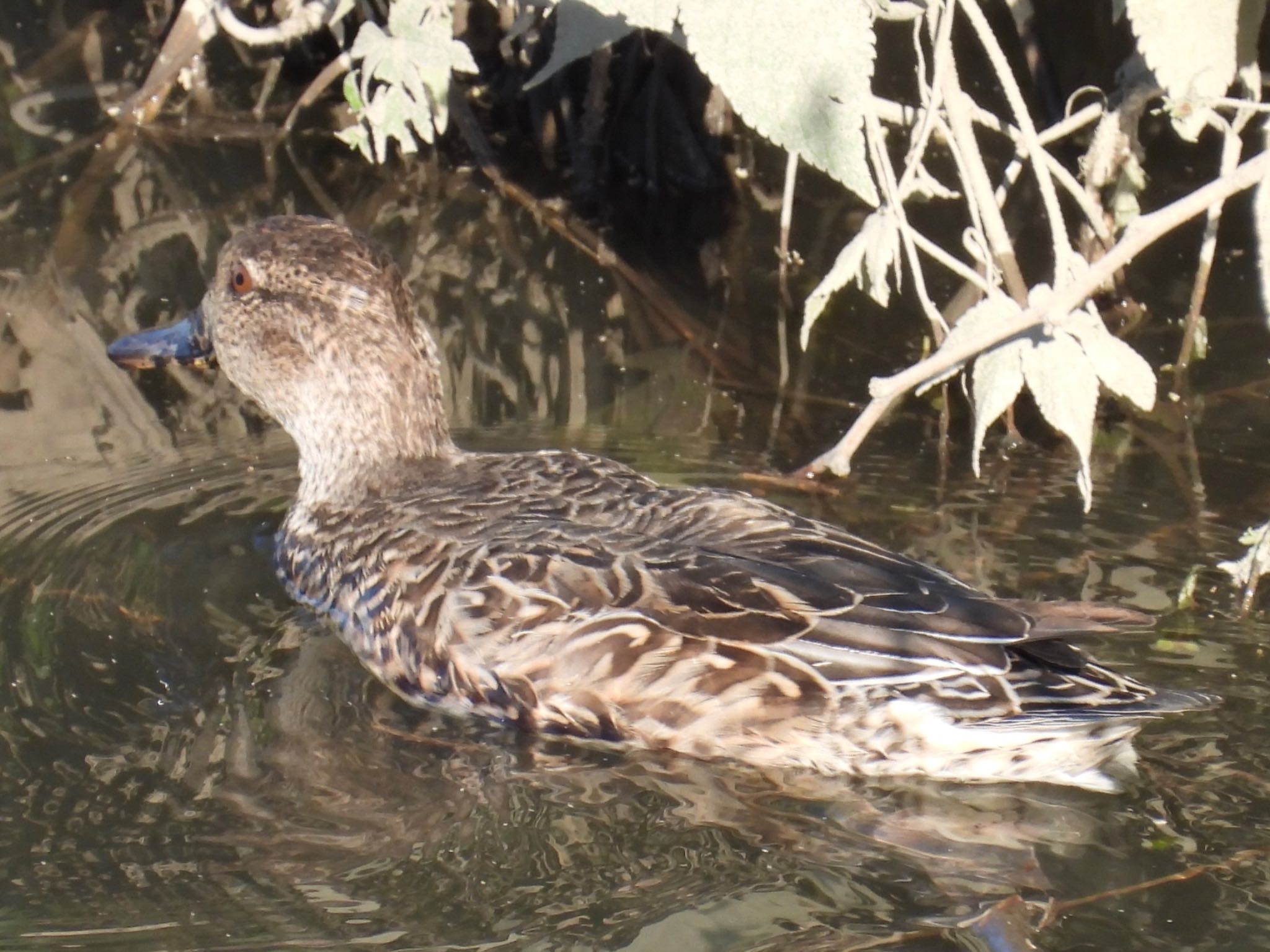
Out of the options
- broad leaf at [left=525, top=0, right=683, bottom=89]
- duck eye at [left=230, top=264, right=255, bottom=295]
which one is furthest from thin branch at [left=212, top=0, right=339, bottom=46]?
duck eye at [left=230, top=264, right=255, bottom=295]

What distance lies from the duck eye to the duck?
82cm

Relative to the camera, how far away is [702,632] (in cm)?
395

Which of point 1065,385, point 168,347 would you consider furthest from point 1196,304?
point 168,347

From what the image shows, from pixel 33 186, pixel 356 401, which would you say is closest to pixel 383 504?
pixel 356 401

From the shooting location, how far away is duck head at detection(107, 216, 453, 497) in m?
5.13

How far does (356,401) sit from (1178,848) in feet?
8.95

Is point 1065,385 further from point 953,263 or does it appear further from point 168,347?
point 168,347

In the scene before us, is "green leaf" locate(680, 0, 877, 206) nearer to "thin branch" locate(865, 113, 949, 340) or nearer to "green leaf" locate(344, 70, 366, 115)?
"thin branch" locate(865, 113, 949, 340)

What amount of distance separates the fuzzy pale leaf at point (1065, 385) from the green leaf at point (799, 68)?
2.84ft

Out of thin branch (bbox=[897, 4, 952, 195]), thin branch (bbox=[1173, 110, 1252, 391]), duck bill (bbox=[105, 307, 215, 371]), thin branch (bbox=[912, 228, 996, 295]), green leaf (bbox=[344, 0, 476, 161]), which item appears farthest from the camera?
green leaf (bbox=[344, 0, 476, 161])

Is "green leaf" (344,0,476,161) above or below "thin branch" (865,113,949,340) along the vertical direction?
above

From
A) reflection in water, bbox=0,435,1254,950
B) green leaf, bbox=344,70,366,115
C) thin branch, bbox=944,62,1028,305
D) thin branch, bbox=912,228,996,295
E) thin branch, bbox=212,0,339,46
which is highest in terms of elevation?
thin branch, bbox=212,0,339,46

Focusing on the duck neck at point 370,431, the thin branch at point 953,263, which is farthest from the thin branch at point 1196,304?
the duck neck at point 370,431

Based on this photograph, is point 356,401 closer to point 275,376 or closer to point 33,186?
point 275,376
